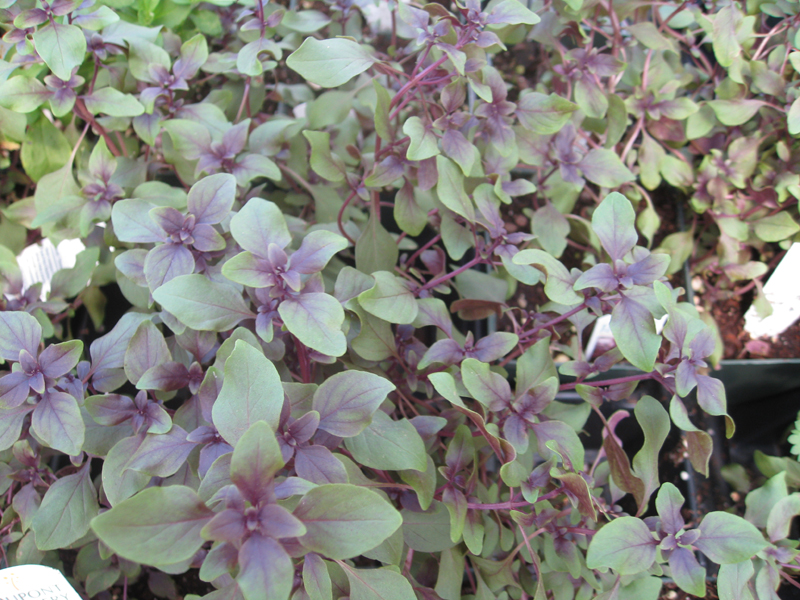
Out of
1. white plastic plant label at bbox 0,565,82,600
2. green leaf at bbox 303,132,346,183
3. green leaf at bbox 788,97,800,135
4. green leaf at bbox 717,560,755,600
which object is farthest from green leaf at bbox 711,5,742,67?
white plastic plant label at bbox 0,565,82,600

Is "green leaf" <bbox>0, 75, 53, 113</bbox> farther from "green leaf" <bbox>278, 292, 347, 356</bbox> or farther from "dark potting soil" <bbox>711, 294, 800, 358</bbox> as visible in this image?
"dark potting soil" <bbox>711, 294, 800, 358</bbox>

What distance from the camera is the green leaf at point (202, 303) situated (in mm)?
647

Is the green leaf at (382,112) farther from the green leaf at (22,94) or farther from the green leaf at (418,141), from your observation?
the green leaf at (22,94)

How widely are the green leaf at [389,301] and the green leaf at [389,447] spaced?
0.46 feet

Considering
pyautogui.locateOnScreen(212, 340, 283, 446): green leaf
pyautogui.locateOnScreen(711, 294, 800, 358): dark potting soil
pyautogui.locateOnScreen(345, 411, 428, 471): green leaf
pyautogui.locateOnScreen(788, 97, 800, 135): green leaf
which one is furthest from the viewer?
pyautogui.locateOnScreen(711, 294, 800, 358): dark potting soil

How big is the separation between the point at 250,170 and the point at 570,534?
754 mm

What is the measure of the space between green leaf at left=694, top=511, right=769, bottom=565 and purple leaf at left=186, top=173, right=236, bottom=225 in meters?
0.72

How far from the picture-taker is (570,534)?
769 mm

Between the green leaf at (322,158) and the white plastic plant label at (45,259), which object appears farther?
the white plastic plant label at (45,259)

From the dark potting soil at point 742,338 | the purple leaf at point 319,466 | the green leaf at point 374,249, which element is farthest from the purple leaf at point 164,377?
the dark potting soil at point 742,338

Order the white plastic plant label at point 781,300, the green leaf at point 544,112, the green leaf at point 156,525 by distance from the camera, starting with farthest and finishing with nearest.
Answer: the white plastic plant label at point 781,300, the green leaf at point 544,112, the green leaf at point 156,525

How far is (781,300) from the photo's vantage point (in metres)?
1.16

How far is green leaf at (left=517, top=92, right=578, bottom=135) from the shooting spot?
0.86m

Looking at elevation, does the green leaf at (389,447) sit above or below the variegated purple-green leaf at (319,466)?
below
